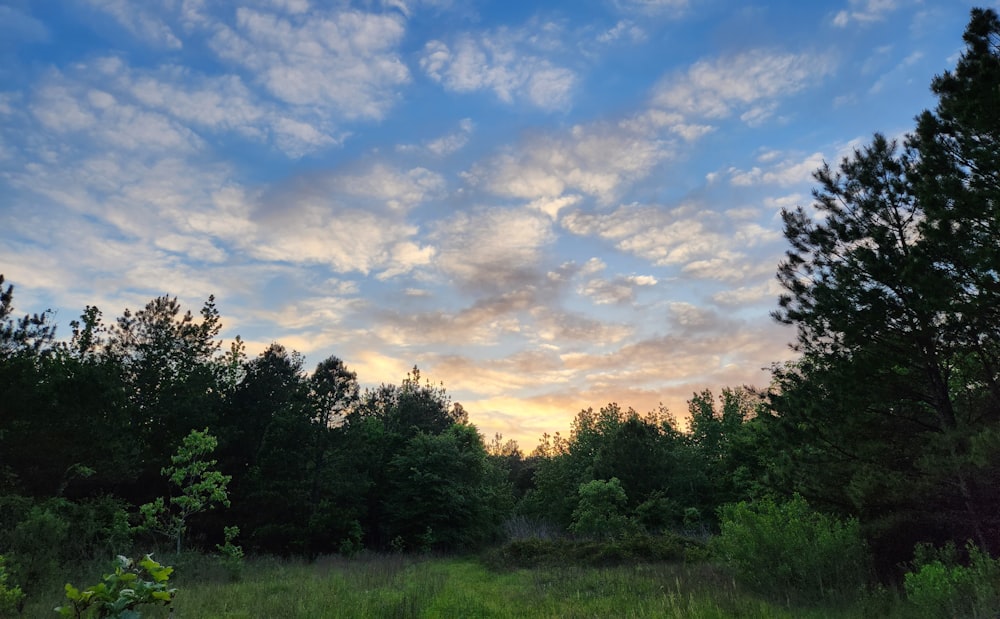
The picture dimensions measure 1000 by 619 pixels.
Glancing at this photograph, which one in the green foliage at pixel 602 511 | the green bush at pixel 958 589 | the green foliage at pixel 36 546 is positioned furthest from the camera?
the green foliage at pixel 602 511

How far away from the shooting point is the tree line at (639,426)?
931 cm

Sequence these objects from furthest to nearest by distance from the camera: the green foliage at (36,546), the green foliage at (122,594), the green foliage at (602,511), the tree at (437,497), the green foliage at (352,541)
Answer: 1. the tree at (437,497)
2. the green foliage at (602,511)
3. the green foliage at (352,541)
4. the green foliage at (36,546)
5. the green foliage at (122,594)

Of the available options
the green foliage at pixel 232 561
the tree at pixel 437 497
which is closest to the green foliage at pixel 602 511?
the tree at pixel 437 497

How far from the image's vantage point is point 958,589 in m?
8.32

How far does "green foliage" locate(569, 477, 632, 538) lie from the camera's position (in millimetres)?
30344

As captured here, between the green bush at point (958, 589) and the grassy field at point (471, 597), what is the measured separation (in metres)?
0.90

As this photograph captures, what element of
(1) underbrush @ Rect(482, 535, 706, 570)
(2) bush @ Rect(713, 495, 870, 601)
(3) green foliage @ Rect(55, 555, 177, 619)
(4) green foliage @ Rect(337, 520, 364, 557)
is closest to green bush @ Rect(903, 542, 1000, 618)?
(2) bush @ Rect(713, 495, 870, 601)

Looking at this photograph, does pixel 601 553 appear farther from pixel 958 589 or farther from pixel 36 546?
pixel 36 546

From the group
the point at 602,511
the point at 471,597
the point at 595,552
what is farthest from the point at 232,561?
the point at 602,511

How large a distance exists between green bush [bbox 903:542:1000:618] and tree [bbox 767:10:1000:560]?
1.72 metres

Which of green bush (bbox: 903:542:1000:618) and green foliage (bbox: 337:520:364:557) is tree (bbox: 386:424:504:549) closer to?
green foliage (bbox: 337:520:364:557)

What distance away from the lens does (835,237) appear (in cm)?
1234

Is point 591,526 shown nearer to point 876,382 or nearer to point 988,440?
point 876,382

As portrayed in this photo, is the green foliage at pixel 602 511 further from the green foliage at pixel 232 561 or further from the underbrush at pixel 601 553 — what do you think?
the green foliage at pixel 232 561
